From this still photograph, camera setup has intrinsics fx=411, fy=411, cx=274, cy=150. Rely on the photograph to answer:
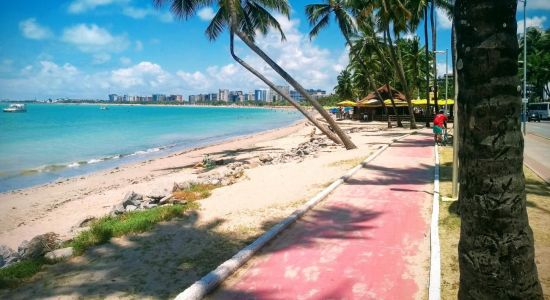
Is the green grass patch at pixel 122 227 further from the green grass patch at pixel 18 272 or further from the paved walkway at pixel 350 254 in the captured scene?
the paved walkway at pixel 350 254

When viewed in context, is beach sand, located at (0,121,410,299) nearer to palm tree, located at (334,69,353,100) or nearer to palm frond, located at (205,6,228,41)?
palm frond, located at (205,6,228,41)

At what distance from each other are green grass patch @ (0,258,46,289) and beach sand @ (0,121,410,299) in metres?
0.15

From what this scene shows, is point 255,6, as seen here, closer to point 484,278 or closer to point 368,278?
point 368,278

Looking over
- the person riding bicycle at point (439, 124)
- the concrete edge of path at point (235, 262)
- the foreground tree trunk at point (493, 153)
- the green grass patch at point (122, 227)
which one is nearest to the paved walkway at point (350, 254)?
the concrete edge of path at point (235, 262)

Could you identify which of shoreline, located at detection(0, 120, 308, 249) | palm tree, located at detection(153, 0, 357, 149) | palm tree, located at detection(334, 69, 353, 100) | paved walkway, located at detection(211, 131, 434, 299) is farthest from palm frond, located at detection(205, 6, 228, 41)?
palm tree, located at detection(334, 69, 353, 100)

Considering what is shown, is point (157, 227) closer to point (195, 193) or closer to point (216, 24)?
point (195, 193)

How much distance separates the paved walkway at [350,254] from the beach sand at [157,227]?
683mm

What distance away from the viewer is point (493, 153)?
278 centimetres

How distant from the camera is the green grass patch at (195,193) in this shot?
10160mm

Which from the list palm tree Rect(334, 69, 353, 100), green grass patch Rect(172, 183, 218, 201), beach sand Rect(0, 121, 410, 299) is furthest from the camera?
palm tree Rect(334, 69, 353, 100)

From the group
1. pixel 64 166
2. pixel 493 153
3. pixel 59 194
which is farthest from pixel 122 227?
pixel 64 166

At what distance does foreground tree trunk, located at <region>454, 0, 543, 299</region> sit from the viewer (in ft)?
9.05

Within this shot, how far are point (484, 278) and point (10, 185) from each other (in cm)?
2028

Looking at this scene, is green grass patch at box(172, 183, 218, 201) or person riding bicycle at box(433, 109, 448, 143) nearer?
Answer: green grass patch at box(172, 183, 218, 201)
